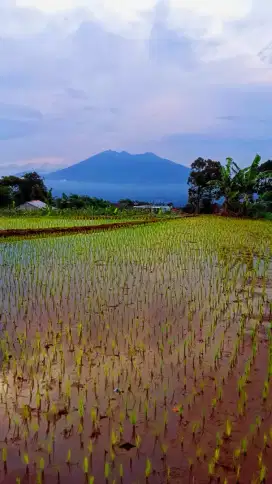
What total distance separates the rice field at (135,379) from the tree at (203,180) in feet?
62.0

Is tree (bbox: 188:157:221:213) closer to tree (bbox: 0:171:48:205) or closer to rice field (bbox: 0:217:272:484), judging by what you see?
tree (bbox: 0:171:48:205)

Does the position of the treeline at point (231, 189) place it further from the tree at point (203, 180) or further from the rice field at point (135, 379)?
the rice field at point (135, 379)

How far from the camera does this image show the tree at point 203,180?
2402 cm

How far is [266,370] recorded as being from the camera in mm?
2867

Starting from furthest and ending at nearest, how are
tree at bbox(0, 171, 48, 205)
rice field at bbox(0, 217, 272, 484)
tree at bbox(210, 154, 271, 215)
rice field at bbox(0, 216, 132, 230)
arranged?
tree at bbox(0, 171, 48, 205), tree at bbox(210, 154, 271, 215), rice field at bbox(0, 216, 132, 230), rice field at bbox(0, 217, 272, 484)

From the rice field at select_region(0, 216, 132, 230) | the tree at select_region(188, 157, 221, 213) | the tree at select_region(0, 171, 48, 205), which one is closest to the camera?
the rice field at select_region(0, 216, 132, 230)

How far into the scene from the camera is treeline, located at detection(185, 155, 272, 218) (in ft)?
59.3

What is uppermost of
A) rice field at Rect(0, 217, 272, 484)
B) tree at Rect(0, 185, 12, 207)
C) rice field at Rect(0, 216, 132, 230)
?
tree at Rect(0, 185, 12, 207)

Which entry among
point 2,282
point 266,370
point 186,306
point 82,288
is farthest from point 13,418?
point 2,282

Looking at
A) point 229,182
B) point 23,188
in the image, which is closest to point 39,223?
point 229,182

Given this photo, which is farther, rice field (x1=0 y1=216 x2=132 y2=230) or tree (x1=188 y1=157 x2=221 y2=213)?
tree (x1=188 y1=157 x2=221 y2=213)

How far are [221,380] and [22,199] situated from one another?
30981mm

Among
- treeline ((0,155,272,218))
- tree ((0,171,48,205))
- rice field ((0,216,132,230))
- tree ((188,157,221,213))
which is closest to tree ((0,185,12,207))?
treeline ((0,155,272,218))

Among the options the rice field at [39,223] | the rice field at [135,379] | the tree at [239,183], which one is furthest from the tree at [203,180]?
the rice field at [135,379]
